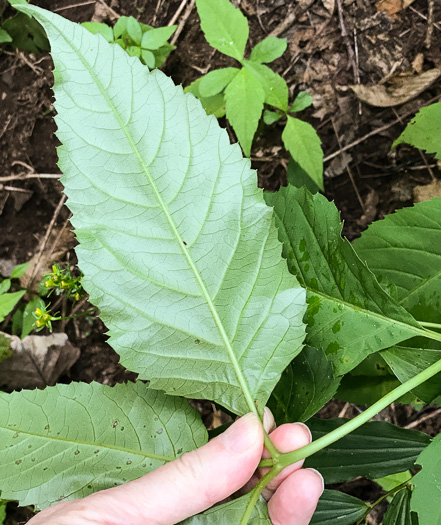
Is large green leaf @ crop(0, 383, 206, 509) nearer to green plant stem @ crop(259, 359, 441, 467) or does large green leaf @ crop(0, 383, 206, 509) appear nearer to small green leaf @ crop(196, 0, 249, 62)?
green plant stem @ crop(259, 359, 441, 467)

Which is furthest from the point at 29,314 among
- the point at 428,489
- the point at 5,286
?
the point at 428,489

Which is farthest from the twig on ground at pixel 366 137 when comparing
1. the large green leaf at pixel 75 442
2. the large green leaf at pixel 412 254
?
the large green leaf at pixel 75 442

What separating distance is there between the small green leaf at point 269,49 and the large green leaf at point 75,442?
119cm

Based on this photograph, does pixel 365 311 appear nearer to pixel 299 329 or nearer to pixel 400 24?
pixel 299 329

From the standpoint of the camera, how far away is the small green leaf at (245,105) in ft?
4.72

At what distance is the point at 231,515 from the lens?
82 centimetres

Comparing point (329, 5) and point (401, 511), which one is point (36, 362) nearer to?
point (401, 511)

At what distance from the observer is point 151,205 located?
0.82m

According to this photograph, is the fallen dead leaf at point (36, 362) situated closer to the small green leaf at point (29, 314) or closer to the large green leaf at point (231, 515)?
the small green leaf at point (29, 314)

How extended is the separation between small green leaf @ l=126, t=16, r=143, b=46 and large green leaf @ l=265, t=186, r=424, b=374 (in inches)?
41.7

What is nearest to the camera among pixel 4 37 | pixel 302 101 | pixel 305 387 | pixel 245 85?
→ pixel 305 387

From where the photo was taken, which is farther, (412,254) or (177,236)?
(412,254)

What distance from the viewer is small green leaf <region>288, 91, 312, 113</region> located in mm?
1718

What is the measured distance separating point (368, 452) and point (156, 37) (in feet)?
4.93
